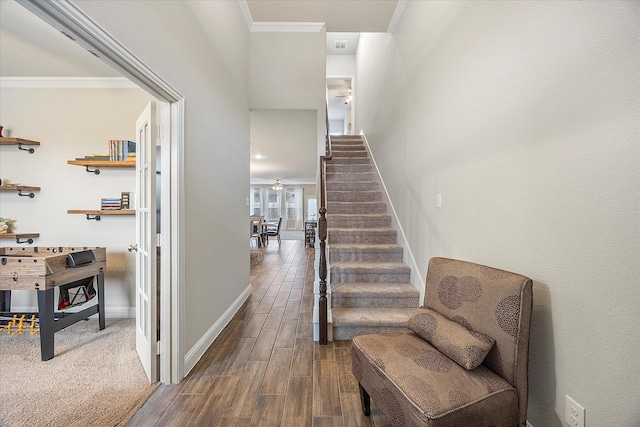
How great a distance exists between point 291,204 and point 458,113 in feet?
40.4

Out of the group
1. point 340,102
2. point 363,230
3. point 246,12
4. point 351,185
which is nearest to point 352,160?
point 351,185

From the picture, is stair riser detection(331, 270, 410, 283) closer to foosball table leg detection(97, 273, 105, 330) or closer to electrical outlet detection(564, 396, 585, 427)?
electrical outlet detection(564, 396, 585, 427)

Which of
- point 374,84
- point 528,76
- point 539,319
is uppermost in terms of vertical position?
point 374,84

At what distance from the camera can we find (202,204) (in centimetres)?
220

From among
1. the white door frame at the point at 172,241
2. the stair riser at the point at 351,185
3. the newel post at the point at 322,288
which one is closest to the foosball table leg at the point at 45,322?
the white door frame at the point at 172,241

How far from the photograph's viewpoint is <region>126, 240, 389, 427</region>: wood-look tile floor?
5.04 ft

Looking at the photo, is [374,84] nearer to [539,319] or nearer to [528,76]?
[528,76]

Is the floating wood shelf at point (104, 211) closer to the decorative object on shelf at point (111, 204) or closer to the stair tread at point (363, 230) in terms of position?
the decorative object on shelf at point (111, 204)

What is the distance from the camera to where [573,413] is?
3.78 feet

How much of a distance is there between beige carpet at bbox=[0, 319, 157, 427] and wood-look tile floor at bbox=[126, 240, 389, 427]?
0.22 m

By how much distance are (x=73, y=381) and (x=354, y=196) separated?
364cm

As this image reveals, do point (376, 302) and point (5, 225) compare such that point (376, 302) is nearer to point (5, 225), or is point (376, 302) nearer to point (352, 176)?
point (352, 176)

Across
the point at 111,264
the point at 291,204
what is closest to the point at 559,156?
the point at 111,264

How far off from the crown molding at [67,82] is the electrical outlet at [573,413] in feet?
14.6
